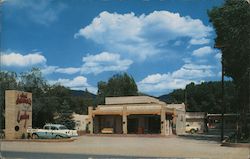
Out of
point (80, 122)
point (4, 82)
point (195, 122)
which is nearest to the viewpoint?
point (4, 82)

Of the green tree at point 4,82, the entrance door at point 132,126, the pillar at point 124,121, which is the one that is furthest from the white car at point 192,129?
the green tree at point 4,82

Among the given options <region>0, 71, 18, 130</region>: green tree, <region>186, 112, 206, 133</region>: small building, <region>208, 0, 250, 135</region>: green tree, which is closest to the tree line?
<region>0, 71, 18, 130</region>: green tree

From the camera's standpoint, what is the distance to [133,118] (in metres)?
40.8

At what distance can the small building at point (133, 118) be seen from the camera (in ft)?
124

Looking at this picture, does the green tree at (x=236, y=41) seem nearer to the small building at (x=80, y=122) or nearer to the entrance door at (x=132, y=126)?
the entrance door at (x=132, y=126)

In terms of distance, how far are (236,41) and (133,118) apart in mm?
13484

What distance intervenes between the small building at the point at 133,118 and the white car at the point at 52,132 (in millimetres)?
2525

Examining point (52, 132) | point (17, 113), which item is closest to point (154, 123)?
point (52, 132)

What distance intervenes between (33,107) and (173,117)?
19520 mm

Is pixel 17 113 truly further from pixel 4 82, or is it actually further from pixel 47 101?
pixel 4 82

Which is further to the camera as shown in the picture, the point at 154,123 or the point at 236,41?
the point at 154,123

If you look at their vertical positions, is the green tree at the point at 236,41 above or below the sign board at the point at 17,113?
above

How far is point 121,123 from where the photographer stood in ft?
135

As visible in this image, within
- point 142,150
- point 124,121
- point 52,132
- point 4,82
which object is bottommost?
point 142,150
